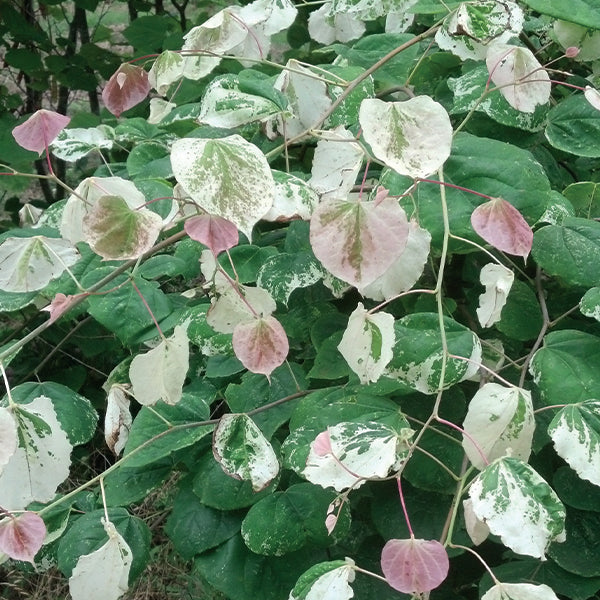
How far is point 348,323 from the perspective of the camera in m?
0.68

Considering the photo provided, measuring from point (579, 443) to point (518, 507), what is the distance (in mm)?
97

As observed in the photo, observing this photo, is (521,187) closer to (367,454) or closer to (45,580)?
(367,454)

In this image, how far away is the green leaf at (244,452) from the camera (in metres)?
0.72

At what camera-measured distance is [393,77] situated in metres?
1.04

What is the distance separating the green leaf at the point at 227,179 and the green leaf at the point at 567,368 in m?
0.30

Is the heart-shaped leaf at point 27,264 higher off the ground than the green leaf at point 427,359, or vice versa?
the heart-shaped leaf at point 27,264

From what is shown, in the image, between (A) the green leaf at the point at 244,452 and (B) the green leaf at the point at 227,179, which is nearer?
(B) the green leaf at the point at 227,179

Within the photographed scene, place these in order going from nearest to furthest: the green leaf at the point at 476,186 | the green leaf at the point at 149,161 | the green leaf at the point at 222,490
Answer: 1. the green leaf at the point at 476,186
2. the green leaf at the point at 222,490
3. the green leaf at the point at 149,161

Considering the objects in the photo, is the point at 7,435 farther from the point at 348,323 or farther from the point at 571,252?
the point at 571,252

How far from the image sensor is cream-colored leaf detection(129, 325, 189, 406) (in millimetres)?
659

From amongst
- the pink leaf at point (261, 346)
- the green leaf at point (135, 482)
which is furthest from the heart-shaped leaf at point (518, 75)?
the green leaf at point (135, 482)

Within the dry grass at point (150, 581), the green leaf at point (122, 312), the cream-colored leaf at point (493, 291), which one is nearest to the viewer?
the cream-colored leaf at point (493, 291)

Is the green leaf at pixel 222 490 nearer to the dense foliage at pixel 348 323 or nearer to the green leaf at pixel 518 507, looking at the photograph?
the dense foliage at pixel 348 323

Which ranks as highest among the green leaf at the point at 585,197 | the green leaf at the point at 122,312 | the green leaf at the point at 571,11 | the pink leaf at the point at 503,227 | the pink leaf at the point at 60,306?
the green leaf at the point at 571,11
